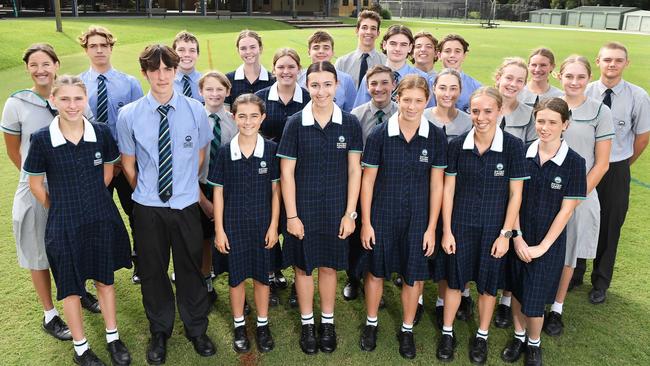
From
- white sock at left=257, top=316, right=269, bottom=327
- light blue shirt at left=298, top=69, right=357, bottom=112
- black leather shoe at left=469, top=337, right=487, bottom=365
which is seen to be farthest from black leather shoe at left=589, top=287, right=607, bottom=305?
white sock at left=257, top=316, right=269, bottom=327

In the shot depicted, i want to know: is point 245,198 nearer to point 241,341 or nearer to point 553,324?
point 241,341

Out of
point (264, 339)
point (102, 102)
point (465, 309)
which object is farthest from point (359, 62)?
point (264, 339)

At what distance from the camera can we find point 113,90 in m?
4.17

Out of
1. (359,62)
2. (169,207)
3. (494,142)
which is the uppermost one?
(359,62)

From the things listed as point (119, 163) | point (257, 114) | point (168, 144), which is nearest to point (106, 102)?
point (119, 163)

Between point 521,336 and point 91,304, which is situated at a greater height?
point 521,336

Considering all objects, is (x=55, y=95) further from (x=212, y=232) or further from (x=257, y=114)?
(x=212, y=232)

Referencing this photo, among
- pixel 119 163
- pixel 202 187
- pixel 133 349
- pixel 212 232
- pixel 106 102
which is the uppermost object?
pixel 106 102

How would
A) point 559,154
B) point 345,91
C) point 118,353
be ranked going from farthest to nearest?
point 345,91 → point 118,353 → point 559,154

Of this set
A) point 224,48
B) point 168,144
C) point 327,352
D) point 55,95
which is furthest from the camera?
point 224,48

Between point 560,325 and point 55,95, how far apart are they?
13.1 ft

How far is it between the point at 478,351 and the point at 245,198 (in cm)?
199

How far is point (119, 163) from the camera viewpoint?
3492mm

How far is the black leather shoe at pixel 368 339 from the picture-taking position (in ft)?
12.0
